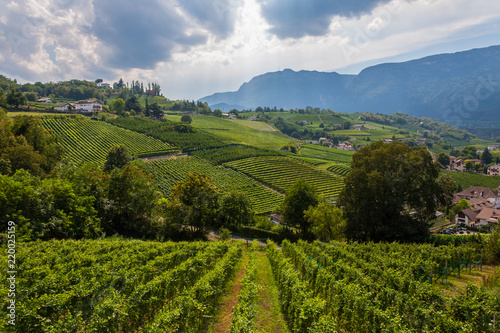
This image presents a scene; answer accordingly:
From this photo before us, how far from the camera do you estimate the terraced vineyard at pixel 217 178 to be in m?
59.7

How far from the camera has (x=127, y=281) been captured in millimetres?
11203

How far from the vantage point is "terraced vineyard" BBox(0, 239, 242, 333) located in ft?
25.7

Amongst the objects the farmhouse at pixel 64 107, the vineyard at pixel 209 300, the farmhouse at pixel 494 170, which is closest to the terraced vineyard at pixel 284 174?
the vineyard at pixel 209 300

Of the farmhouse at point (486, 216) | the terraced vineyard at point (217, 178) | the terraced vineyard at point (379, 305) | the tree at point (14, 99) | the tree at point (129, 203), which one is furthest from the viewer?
the tree at point (14, 99)

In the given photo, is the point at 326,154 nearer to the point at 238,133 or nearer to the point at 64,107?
the point at 238,133

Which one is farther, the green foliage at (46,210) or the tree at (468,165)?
the tree at (468,165)

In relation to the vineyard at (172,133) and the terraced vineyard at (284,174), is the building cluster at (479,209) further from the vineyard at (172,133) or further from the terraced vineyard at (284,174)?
the vineyard at (172,133)

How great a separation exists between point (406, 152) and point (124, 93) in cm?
18362

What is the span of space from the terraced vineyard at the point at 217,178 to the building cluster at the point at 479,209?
154 ft

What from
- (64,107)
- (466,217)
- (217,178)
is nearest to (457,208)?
(466,217)

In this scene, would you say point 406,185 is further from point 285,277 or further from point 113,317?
point 113,317

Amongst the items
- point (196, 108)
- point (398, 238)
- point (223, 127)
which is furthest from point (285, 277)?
point (196, 108)

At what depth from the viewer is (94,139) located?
251 ft

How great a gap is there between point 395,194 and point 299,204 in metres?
13.9
